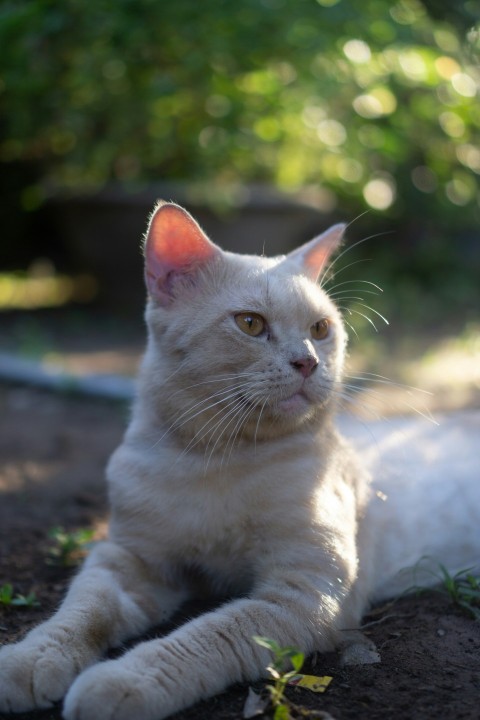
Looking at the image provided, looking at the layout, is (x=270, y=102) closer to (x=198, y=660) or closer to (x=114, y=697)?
(x=198, y=660)

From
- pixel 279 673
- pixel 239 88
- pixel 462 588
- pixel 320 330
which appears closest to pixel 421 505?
pixel 462 588

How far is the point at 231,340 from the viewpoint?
2.34 metres

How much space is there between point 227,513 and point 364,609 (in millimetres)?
581

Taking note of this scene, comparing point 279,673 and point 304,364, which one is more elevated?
point 304,364

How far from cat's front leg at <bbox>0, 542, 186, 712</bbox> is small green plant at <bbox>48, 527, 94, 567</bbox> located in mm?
416

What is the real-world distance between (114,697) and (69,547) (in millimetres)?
1124

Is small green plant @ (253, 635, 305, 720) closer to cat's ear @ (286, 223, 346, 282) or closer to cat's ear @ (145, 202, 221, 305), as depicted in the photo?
cat's ear @ (145, 202, 221, 305)

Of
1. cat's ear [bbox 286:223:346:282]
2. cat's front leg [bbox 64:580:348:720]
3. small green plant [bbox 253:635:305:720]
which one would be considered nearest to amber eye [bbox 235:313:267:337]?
cat's ear [bbox 286:223:346:282]

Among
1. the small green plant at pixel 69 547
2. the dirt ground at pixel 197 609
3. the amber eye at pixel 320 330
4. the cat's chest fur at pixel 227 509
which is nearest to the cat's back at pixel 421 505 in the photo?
the dirt ground at pixel 197 609

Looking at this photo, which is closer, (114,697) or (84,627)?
(114,697)

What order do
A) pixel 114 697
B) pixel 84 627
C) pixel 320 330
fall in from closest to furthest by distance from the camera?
1. pixel 114 697
2. pixel 84 627
3. pixel 320 330

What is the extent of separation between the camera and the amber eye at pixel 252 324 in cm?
235

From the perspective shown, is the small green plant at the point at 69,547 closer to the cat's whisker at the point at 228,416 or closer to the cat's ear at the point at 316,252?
the cat's whisker at the point at 228,416

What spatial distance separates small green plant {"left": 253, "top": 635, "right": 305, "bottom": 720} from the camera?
69.7 inches
